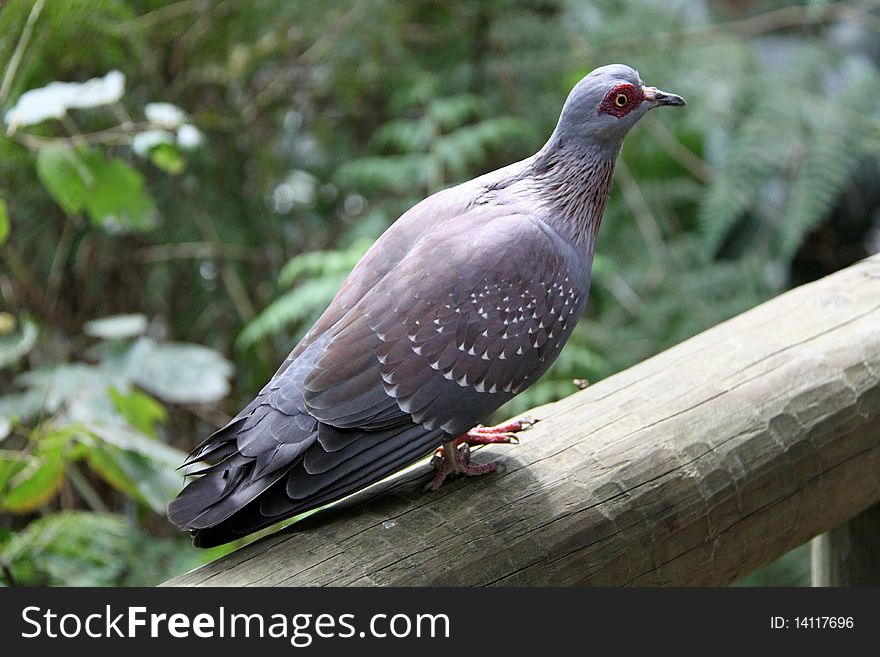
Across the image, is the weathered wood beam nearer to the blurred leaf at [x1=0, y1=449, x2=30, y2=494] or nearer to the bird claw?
the bird claw

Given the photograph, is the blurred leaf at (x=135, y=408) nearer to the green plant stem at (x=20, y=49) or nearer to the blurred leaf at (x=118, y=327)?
the blurred leaf at (x=118, y=327)

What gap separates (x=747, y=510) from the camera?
1.53 m

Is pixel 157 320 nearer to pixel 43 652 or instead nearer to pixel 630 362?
pixel 630 362

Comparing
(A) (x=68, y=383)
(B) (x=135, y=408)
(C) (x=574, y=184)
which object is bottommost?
(B) (x=135, y=408)

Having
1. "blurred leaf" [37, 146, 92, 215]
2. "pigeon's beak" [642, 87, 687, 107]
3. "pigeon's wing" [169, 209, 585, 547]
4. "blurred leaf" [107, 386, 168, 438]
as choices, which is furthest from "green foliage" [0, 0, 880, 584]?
"pigeon's beak" [642, 87, 687, 107]

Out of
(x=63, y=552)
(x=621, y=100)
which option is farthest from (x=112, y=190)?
(x=621, y=100)

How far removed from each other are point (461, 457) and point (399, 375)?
0.66 feet

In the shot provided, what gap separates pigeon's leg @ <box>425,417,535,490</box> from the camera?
1512 mm

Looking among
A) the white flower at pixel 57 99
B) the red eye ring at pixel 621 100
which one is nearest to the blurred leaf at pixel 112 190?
the white flower at pixel 57 99

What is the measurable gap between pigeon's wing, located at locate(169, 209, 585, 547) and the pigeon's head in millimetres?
181

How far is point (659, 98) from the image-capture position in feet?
5.06

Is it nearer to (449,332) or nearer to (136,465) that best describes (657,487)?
(449,332)

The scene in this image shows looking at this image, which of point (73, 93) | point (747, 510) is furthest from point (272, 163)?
point (747, 510)

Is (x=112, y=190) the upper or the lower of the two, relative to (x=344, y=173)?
lower
